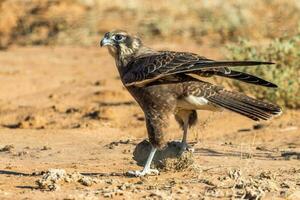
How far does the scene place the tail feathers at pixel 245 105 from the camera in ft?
25.4

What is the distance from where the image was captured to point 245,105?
25.8 ft

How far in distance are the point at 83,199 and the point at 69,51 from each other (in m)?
13.5

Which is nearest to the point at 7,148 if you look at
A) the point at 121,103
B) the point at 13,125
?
the point at 13,125

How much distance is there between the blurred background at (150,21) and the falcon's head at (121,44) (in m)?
10.3

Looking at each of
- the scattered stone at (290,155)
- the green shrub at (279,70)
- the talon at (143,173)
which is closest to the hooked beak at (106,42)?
the talon at (143,173)

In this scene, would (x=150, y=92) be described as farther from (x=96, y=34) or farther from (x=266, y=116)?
(x=96, y=34)

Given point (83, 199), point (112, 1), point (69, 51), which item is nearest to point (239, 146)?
point (83, 199)

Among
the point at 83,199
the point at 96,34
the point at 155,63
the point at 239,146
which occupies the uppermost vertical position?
the point at 96,34

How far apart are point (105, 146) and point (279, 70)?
13.4 ft

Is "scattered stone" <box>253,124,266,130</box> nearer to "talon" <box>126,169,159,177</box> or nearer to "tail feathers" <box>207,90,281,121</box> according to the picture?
"tail feathers" <box>207,90,281,121</box>

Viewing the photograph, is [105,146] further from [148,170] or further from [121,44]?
[148,170]

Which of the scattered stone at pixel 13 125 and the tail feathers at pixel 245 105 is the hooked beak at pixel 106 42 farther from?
the scattered stone at pixel 13 125

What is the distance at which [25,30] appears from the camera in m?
21.2

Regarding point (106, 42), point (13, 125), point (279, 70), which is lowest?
point (13, 125)
